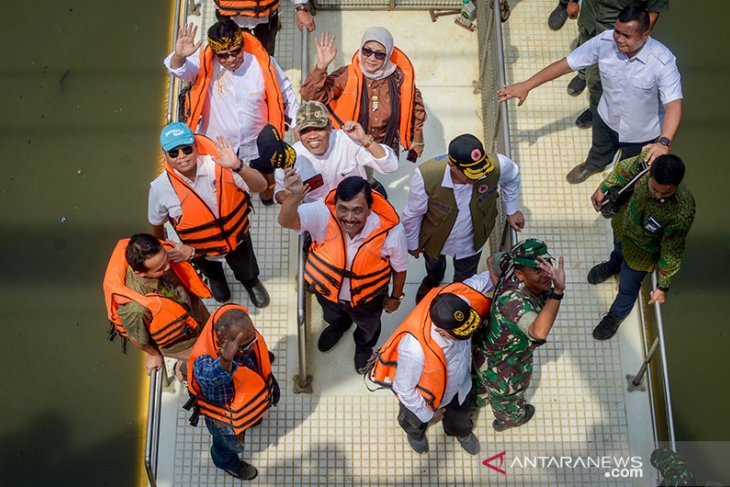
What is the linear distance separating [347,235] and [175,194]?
1.07 m

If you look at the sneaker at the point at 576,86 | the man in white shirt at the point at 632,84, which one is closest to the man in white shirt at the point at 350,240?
the man in white shirt at the point at 632,84

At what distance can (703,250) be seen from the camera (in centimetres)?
709

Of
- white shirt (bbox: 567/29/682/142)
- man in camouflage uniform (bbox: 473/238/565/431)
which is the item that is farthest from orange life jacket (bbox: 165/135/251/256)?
white shirt (bbox: 567/29/682/142)

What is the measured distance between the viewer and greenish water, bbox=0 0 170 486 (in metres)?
6.41

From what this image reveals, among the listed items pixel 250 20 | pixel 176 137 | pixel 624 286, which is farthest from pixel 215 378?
pixel 250 20

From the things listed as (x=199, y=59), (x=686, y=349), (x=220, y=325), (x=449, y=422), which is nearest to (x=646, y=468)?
(x=449, y=422)

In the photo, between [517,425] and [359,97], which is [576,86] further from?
[517,425]

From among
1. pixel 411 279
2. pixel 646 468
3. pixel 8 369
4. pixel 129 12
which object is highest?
pixel 129 12

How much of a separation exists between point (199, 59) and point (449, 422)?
2.91 metres

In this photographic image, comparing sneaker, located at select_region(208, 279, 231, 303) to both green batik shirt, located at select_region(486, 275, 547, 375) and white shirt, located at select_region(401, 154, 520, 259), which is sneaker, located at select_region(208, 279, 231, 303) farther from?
green batik shirt, located at select_region(486, 275, 547, 375)

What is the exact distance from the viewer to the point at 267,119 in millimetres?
5301

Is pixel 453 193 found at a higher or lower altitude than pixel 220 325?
higher

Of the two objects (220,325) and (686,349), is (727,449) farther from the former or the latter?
(220,325)

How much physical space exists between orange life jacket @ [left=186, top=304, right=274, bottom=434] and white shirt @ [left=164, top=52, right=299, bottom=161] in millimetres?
1564
